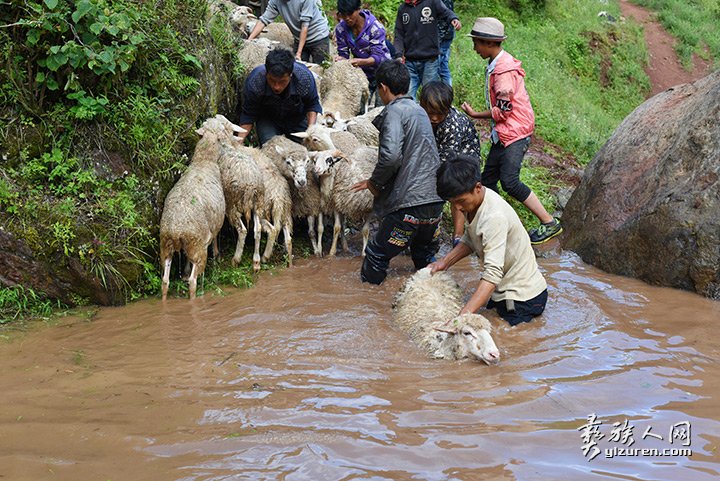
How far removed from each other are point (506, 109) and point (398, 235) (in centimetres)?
193

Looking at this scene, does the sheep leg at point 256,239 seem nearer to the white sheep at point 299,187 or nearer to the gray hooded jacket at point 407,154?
the white sheep at point 299,187

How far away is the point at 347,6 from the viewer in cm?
918

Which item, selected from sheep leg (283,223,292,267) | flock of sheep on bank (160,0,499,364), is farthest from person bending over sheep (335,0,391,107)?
sheep leg (283,223,292,267)

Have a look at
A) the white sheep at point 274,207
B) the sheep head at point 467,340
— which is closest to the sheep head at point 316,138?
the white sheep at point 274,207

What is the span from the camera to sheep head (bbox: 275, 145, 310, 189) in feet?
23.6

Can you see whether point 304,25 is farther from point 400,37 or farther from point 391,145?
point 391,145

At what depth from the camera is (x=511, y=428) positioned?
3.85m

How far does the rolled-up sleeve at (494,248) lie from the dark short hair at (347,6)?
511cm

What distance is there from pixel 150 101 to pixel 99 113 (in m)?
0.59

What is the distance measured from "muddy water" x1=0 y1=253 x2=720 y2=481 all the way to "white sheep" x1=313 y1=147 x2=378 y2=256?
1.44 m

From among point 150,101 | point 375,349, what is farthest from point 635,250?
point 150,101

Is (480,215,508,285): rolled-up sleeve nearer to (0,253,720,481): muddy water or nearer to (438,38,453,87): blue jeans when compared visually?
(0,253,720,481): muddy water

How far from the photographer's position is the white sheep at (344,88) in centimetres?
959

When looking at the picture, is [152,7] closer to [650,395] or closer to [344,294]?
[344,294]
